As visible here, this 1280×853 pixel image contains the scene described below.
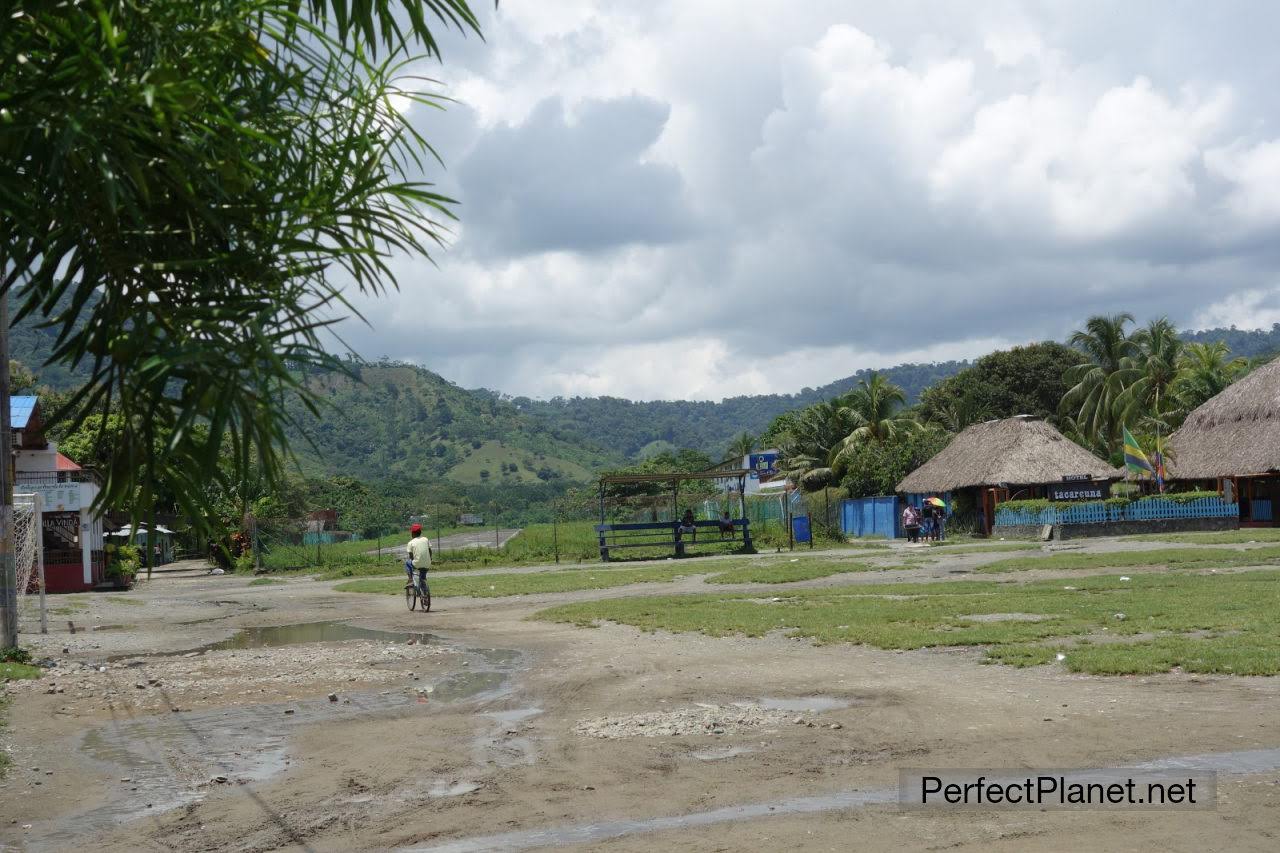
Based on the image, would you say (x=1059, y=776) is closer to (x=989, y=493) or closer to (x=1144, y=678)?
(x=1144, y=678)

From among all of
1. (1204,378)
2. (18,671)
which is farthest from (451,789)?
(1204,378)

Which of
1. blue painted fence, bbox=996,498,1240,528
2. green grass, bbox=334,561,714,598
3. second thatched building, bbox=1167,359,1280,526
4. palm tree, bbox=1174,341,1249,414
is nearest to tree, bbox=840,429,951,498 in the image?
second thatched building, bbox=1167,359,1280,526

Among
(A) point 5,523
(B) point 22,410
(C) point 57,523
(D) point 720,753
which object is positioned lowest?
(D) point 720,753

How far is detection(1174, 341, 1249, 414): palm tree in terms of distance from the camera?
184 feet

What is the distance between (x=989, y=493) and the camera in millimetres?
47500

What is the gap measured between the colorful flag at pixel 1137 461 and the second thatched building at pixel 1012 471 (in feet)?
5.14

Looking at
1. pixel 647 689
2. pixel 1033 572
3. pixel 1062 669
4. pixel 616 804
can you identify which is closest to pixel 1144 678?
pixel 1062 669

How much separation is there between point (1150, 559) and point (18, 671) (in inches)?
866

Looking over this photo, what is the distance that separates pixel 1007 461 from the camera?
47.8m

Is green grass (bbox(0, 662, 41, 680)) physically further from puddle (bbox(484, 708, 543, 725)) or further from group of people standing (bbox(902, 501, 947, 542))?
group of people standing (bbox(902, 501, 947, 542))

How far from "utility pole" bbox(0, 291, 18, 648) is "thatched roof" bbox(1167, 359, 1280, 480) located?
41.7m

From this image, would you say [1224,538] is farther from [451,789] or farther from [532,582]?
[451,789]

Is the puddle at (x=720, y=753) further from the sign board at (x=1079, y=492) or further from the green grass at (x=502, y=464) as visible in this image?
the green grass at (x=502, y=464)

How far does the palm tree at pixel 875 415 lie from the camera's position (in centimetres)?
6481
